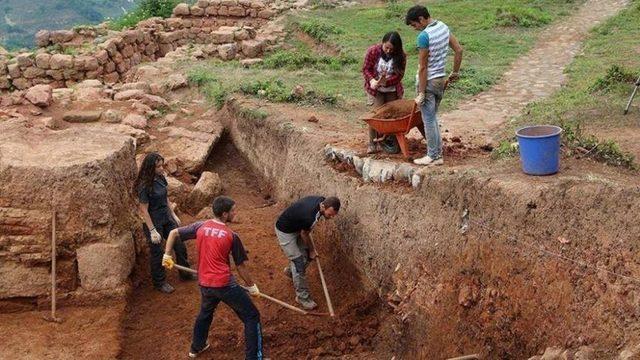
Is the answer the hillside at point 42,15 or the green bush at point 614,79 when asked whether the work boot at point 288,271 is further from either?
the hillside at point 42,15

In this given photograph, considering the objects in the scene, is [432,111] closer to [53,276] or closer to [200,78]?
[53,276]

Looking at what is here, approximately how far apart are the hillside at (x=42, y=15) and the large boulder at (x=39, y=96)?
3451 centimetres

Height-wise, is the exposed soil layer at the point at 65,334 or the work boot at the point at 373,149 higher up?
the work boot at the point at 373,149

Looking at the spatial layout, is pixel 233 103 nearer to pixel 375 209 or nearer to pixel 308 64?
pixel 308 64

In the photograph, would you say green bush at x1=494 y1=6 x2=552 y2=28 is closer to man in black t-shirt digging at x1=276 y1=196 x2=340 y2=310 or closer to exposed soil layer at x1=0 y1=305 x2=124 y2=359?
man in black t-shirt digging at x1=276 y1=196 x2=340 y2=310

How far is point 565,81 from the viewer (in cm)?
1118

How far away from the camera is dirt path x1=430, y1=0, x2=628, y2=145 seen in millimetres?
9273

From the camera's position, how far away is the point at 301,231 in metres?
7.04

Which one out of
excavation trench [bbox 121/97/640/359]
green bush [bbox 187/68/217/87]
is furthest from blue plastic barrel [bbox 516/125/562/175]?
green bush [bbox 187/68/217/87]

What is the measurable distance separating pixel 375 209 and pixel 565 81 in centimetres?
569

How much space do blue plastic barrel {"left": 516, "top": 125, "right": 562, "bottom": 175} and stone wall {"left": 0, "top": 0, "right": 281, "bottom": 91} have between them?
32.0 feet

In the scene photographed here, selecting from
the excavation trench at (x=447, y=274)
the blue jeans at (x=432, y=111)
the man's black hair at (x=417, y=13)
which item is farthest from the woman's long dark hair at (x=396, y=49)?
the excavation trench at (x=447, y=274)

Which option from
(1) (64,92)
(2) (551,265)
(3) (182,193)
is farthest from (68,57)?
(2) (551,265)

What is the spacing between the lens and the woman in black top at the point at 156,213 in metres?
6.98
